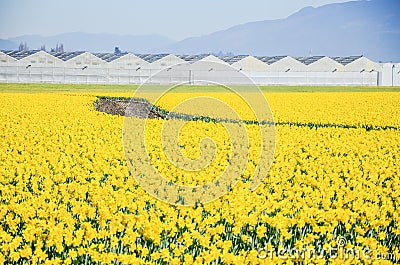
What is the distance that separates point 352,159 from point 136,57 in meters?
59.2

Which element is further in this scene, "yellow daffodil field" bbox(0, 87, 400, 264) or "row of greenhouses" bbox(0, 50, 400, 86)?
"row of greenhouses" bbox(0, 50, 400, 86)

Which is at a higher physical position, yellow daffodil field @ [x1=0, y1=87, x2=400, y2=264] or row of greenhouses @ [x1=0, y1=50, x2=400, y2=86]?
row of greenhouses @ [x1=0, y1=50, x2=400, y2=86]

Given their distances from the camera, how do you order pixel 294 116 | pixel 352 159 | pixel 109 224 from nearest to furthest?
1. pixel 109 224
2. pixel 352 159
3. pixel 294 116

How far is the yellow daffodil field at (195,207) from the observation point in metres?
6.01

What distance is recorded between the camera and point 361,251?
6.10m

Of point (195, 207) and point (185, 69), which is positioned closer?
point (195, 207)

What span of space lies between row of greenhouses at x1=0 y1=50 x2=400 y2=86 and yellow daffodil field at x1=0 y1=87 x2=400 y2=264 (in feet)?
166

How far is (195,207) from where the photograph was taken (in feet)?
26.0

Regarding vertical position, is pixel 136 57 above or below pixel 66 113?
above

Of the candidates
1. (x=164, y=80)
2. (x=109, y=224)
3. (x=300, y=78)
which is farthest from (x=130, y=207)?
(x=300, y=78)

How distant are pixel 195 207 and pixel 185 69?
60222 mm

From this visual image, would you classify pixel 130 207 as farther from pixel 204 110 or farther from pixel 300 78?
pixel 300 78

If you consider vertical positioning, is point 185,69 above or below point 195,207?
above

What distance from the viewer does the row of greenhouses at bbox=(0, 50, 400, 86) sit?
6412 centimetres
